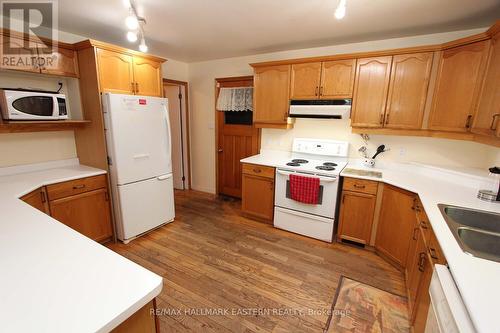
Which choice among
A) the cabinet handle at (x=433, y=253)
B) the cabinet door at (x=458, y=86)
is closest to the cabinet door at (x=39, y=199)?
the cabinet handle at (x=433, y=253)

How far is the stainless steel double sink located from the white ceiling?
1.63 meters

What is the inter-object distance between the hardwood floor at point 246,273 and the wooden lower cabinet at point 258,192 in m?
0.18

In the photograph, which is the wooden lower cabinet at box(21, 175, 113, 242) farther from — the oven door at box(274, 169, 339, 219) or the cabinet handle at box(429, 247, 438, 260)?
the cabinet handle at box(429, 247, 438, 260)

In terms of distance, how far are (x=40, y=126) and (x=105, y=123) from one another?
68 cm

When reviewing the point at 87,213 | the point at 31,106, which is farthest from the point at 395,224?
the point at 31,106

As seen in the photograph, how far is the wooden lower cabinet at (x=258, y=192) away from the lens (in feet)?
10.1

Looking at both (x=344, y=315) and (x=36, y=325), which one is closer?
(x=36, y=325)

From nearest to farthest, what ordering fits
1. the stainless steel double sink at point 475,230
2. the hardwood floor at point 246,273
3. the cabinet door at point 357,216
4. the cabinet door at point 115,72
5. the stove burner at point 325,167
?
1. the stainless steel double sink at point 475,230
2. the hardwood floor at point 246,273
3. the cabinet door at point 115,72
4. the cabinet door at point 357,216
5. the stove burner at point 325,167

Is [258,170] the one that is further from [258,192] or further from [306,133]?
[306,133]

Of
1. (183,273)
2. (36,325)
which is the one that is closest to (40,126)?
(183,273)

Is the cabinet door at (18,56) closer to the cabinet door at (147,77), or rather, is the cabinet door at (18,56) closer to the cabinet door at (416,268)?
the cabinet door at (147,77)

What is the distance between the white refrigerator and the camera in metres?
2.45

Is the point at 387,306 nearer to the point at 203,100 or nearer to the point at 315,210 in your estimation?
the point at 315,210

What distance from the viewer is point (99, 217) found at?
258 cm
